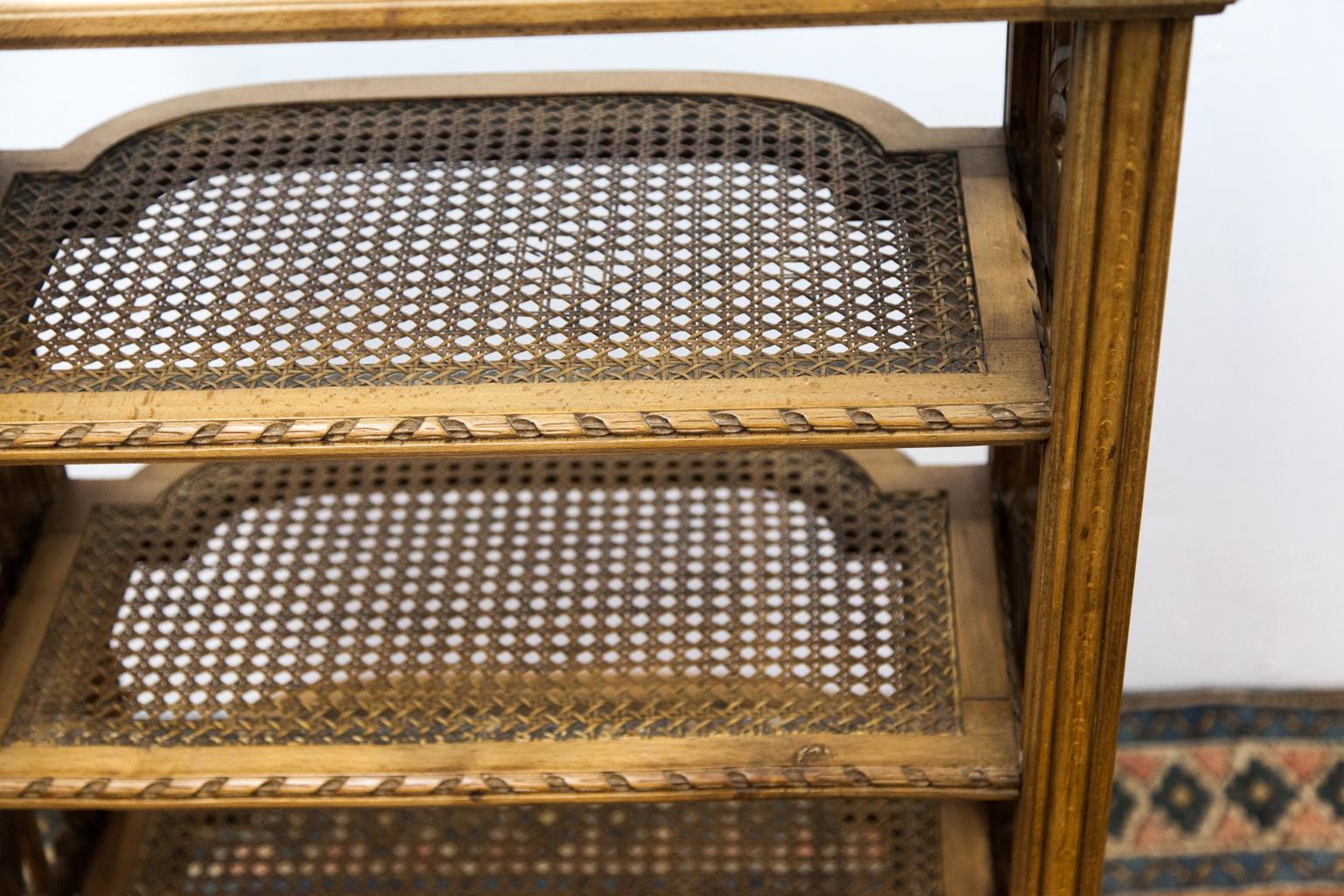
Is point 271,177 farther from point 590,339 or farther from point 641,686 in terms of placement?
point 641,686

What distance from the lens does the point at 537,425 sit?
2.73 ft

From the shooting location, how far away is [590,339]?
2.91ft

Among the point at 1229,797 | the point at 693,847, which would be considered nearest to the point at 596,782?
the point at 693,847

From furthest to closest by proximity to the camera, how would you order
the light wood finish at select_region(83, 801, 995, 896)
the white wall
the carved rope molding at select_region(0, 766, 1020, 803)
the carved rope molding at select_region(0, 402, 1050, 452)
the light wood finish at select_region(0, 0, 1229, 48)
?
the white wall < the light wood finish at select_region(83, 801, 995, 896) < the carved rope molding at select_region(0, 766, 1020, 803) < the carved rope molding at select_region(0, 402, 1050, 452) < the light wood finish at select_region(0, 0, 1229, 48)

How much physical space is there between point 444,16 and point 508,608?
1.86 ft

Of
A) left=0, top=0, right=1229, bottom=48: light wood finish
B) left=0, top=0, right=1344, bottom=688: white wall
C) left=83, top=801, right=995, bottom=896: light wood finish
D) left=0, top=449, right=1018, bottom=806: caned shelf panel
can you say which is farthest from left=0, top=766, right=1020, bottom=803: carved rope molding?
left=0, top=0, right=1344, bottom=688: white wall

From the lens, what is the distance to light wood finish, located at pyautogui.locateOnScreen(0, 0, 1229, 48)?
2.19ft

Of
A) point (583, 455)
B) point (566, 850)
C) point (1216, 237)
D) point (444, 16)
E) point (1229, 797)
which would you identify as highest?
point (444, 16)

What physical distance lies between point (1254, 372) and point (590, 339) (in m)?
0.84

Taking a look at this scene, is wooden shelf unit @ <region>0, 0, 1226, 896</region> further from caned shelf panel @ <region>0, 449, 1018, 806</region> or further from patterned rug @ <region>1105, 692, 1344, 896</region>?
patterned rug @ <region>1105, 692, 1344, 896</region>

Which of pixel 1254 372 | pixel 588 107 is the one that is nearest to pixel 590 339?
pixel 588 107

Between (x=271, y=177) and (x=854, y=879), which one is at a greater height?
(x=271, y=177)

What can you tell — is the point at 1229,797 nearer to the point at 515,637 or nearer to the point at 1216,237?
the point at 1216,237

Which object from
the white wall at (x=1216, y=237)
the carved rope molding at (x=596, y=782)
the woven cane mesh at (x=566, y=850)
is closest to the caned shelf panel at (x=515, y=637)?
the carved rope molding at (x=596, y=782)
